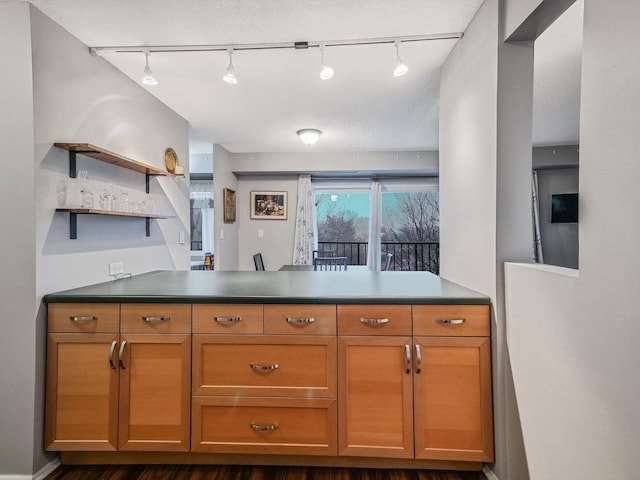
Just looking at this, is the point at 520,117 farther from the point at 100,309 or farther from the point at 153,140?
the point at 153,140

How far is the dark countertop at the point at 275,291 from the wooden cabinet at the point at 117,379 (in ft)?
0.20

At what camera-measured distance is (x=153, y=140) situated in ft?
8.34

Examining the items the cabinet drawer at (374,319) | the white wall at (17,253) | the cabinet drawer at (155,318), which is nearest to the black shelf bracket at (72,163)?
the white wall at (17,253)

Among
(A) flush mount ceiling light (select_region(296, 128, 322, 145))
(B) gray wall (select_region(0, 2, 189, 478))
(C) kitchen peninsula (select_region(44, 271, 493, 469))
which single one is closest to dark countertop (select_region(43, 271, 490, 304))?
(C) kitchen peninsula (select_region(44, 271, 493, 469))

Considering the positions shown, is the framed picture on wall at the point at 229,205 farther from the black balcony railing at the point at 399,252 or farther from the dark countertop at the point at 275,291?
the dark countertop at the point at 275,291

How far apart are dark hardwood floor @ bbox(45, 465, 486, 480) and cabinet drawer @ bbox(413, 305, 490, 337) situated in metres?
0.72

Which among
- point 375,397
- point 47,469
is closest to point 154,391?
point 47,469

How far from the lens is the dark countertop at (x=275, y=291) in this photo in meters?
1.53

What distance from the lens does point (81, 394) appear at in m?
1.54

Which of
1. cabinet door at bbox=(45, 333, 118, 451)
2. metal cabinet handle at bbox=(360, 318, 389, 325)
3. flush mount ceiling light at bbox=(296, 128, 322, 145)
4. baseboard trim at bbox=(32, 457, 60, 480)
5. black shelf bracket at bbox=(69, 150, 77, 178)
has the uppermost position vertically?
flush mount ceiling light at bbox=(296, 128, 322, 145)

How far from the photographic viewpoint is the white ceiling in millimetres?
1565

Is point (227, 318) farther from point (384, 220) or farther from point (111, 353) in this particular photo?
point (384, 220)

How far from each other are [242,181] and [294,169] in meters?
0.92

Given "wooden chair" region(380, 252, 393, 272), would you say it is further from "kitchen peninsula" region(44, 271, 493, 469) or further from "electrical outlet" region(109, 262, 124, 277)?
"electrical outlet" region(109, 262, 124, 277)
